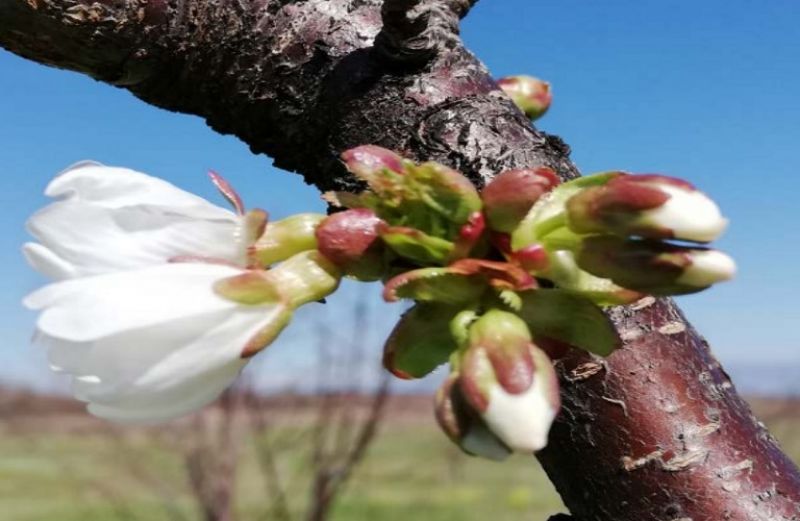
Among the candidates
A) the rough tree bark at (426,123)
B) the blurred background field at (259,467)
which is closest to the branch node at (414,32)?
the rough tree bark at (426,123)

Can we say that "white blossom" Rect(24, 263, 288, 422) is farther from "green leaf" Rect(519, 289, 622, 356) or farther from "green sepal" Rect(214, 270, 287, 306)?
"green leaf" Rect(519, 289, 622, 356)

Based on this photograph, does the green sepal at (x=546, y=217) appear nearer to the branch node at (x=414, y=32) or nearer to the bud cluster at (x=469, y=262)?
the bud cluster at (x=469, y=262)

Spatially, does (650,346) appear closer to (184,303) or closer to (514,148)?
(514,148)

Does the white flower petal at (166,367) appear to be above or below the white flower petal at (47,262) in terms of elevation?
below

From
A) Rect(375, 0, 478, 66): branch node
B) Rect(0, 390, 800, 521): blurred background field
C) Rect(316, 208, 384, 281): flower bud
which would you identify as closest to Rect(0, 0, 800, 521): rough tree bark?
Rect(375, 0, 478, 66): branch node

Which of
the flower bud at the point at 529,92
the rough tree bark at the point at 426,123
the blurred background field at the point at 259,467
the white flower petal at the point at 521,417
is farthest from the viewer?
the blurred background field at the point at 259,467

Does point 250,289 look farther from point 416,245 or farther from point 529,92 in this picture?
point 529,92

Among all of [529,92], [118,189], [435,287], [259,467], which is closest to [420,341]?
[435,287]
